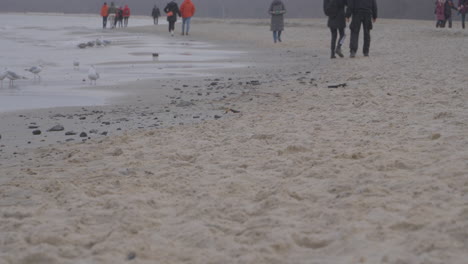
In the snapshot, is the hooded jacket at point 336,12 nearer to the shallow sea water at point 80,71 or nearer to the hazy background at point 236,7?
the shallow sea water at point 80,71

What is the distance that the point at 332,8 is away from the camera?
605 inches

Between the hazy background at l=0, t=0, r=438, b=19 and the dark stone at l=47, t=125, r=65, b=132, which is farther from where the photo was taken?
the hazy background at l=0, t=0, r=438, b=19

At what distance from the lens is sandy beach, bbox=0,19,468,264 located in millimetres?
3471

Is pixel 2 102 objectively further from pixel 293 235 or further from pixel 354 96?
pixel 293 235

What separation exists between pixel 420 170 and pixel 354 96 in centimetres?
409

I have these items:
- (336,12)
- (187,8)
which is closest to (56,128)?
(336,12)

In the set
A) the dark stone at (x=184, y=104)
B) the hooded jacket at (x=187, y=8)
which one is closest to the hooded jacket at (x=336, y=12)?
the dark stone at (x=184, y=104)

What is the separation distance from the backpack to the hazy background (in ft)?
163

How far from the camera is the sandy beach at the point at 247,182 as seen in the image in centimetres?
347

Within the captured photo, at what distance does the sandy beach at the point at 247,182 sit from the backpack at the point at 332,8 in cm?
690

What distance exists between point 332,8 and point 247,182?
1135 cm

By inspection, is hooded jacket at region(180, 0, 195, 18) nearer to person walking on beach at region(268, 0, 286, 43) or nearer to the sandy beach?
person walking on beach at region(268, 0, 286, 43)

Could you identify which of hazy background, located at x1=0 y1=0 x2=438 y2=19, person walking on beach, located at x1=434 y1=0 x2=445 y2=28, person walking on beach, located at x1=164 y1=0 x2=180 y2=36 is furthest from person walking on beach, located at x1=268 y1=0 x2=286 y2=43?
hazy background, located at x1=0 y1=0 x2=438 y2=19

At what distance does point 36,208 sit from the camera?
170 inches
